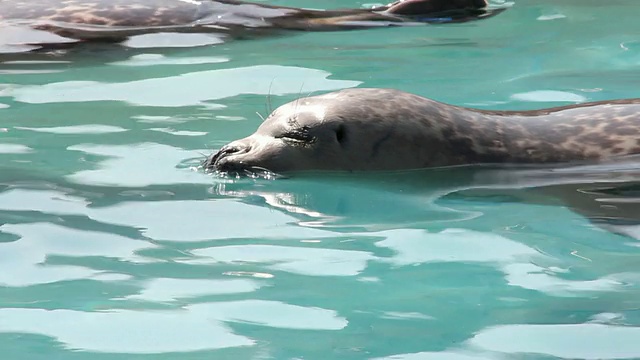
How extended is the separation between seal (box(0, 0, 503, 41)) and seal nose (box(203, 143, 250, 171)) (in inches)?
120

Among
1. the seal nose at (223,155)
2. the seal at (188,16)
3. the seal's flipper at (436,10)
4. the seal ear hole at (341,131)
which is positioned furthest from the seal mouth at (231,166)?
the seal's flipper at (436,10)

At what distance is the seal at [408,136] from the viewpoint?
207 inches

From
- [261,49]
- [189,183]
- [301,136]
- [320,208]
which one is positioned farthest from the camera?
[261,49]

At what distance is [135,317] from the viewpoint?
346 centimetres

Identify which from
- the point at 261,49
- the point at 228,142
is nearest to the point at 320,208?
the point at 228,142

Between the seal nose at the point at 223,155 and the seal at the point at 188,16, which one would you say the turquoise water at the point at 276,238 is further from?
the seal at the point at 188,16

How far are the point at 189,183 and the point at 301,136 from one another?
0.57m

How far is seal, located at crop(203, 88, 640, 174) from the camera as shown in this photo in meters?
5.26

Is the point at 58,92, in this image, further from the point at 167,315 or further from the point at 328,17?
the point at 167,315

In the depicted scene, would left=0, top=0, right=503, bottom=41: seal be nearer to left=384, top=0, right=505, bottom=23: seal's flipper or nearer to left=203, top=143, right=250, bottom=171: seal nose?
left=384, top=0, right=505, bottom=23: seal's flipper

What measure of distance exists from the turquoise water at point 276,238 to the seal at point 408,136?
0.12m

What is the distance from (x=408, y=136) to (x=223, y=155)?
0.80m

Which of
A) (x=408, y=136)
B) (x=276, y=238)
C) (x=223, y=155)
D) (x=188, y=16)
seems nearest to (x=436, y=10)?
(x=188, y=16)

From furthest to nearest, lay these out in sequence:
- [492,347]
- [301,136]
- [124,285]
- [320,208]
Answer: [301,136]
[320,208]
[124,285]
[492,347]
